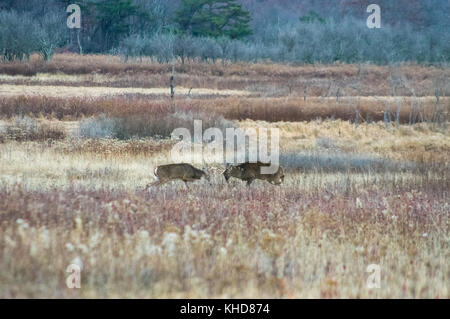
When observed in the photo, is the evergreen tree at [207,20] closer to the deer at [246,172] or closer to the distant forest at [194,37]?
the distant forest at [194,37]

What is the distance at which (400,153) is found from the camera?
19.7m

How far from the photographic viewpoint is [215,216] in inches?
364

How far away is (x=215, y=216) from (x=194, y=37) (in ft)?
207

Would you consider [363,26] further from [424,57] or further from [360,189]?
[360,189]

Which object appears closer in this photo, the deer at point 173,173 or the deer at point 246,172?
the deer at point 173,173

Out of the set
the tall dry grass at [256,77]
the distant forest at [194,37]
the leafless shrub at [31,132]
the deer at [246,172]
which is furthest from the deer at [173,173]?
the distant forest at [194,37]

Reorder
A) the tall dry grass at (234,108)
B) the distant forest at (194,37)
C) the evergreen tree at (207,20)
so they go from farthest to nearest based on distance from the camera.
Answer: the evergreen tree at (207,20), the distant forest at (194,37), the tall dry grass at (234,108)

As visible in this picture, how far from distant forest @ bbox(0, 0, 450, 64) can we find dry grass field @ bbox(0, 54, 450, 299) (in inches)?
1279

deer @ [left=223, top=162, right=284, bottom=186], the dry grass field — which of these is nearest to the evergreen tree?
the dry grass field

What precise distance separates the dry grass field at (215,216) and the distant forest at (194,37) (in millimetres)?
32498

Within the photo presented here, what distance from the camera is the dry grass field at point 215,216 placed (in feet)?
22.2

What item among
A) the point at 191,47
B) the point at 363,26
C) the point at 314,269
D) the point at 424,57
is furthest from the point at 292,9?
the point at 314,269

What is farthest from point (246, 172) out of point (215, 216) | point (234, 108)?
point (234, 108)

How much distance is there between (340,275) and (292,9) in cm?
14302
